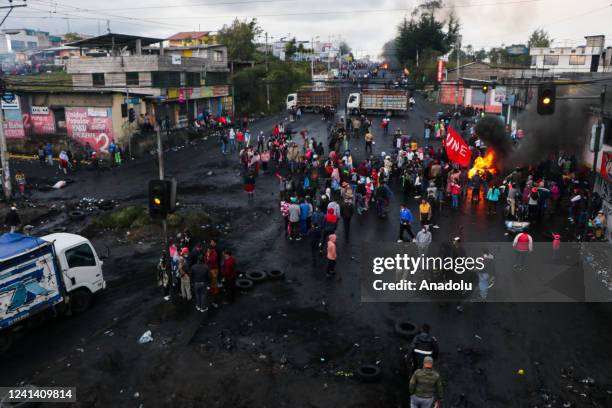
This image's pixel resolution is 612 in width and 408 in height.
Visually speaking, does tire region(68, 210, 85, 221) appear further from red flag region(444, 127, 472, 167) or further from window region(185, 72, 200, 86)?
window region(185, 72, 200, 86)

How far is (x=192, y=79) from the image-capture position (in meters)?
44.5

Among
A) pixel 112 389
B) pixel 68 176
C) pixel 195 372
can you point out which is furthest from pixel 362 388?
pixel 68 176

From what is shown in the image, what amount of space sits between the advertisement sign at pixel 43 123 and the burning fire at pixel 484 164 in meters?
27.8

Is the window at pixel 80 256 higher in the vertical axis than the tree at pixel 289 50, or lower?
lower

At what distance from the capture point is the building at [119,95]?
32.4m

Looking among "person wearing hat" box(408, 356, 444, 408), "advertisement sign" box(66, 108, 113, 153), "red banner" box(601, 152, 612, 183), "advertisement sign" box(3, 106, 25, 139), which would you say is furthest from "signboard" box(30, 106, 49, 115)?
"person wearing hat" box(408, 356, 444, 408)

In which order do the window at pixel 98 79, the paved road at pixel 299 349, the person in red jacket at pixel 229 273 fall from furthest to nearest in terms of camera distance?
the window at pixel 98 79 → the person in red jacket at pixel 229 273 → the paved road at pixel 299 349

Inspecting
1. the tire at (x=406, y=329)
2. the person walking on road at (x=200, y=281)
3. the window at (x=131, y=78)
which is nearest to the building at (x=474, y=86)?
the window at (x=131, y=78)

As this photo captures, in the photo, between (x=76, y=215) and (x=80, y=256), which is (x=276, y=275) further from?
(x=76, y=215)

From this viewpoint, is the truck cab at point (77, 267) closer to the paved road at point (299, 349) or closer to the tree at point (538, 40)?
the paved road at point (299, 349)

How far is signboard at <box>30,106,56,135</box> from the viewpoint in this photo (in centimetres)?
3389

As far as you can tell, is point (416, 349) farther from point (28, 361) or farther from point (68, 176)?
point (68, 176)

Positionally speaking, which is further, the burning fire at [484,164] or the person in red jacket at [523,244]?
the burning fire at [484,164]

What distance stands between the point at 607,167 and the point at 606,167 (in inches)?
3.8
